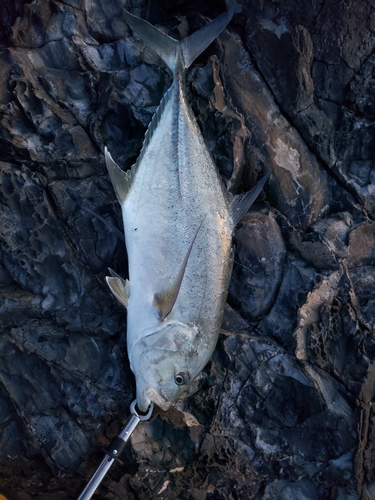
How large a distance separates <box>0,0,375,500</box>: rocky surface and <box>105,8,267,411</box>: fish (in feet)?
0.92

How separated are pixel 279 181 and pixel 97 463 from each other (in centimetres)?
232

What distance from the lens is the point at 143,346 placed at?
94.7 inches

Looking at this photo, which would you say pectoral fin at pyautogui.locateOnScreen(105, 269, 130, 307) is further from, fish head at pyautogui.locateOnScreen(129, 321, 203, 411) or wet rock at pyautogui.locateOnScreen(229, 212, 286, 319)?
wet rock at pyautogui.locateOnScreen(229, 212, 286, 319)

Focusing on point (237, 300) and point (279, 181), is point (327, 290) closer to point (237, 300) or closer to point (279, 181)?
point (237, 300)

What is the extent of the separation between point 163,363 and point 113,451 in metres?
0.59

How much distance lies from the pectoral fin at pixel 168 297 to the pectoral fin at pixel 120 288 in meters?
0.20

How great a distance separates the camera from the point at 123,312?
2762 mm

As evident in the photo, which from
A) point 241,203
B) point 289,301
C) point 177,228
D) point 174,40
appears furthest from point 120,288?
point 174,40

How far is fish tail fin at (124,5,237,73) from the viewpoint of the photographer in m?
2.56

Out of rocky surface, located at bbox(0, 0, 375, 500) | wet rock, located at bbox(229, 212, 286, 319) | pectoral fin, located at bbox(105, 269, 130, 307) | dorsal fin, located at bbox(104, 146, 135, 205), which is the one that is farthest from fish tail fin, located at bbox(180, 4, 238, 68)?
pectoral fin, located at bbox(105, 269, 130, 307)

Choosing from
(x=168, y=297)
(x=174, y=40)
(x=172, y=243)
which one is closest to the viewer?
(x=168, y=297)

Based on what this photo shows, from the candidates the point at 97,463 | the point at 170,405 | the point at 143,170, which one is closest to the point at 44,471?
the point at 97,463

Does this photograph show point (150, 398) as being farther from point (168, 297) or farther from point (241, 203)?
point (241, 203)

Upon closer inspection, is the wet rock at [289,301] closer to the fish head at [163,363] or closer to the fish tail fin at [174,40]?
the fish head at [163,363]
